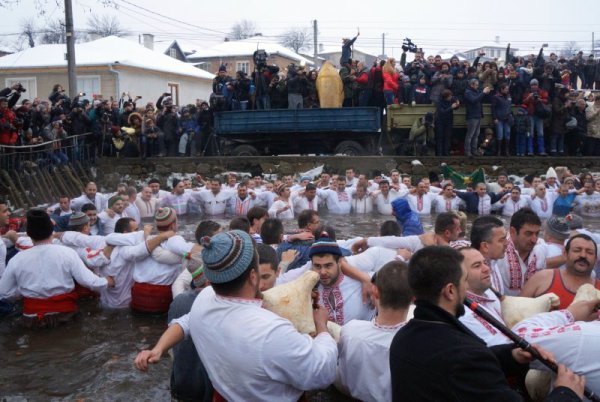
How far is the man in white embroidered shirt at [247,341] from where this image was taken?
2713 millimetres

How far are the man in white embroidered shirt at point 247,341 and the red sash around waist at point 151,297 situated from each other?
3260 millimetres

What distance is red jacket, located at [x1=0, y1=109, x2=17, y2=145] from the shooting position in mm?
13367

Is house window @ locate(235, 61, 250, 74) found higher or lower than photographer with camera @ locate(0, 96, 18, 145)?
higher

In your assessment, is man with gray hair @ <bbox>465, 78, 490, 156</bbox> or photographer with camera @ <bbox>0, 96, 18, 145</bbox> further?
man with gray hair @ <bbox>465, 78, 490, 156</bbox>

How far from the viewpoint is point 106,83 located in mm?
29500

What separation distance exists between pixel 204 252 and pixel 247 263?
22cm

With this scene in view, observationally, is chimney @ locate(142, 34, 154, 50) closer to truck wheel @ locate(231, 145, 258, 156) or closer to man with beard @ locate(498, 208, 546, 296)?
truck wheel @ locate(231, 145, 258, 156)

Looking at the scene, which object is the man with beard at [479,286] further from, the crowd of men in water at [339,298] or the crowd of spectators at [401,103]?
the crowd of spectators at [401,103]

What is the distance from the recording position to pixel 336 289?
432 centimetres

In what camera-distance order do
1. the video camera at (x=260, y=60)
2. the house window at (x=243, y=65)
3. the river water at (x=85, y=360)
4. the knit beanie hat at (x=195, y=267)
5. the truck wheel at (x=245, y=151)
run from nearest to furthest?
1. the knit beanie hat at (x=195, y=267)
2. the river water at (x=85, y=360)
3. the video camera at (x=260, y=60)
4. the truck wheel at (x=245, y=151)
5. the house window at (x=243, y=65)

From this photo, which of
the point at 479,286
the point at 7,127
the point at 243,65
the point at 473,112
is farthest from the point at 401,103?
the point at 243,65

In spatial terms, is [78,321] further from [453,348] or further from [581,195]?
[581,195]

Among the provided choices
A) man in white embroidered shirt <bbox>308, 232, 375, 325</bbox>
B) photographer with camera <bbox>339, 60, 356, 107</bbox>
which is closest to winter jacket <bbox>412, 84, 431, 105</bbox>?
photographer with camera <bbox>339, 60, 356, 107</bbox>

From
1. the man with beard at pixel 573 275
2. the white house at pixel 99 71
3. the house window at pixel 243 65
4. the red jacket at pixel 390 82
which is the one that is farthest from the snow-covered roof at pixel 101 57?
the man with beard at pixel 573 275
